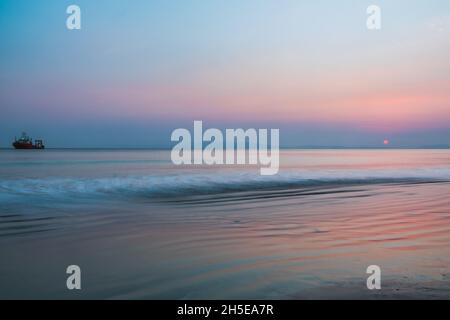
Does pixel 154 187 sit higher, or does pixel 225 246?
pixel 154 187

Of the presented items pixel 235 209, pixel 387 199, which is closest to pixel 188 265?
pixel 235 209

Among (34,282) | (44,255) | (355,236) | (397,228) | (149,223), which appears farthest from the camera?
(149,223)

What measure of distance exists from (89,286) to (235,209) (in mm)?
6386

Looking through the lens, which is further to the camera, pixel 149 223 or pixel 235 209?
pixel 235 209

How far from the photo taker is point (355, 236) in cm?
717

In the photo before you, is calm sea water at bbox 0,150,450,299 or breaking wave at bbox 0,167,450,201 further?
breaking wave at bbox 0,167,450,201

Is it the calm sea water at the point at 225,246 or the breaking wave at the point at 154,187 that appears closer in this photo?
the calm sea water at the point at 225,246

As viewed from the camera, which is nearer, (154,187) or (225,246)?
(225,246)

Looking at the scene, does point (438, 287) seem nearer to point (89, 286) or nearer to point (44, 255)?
point (89, 286)

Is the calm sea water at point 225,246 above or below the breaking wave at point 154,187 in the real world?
below

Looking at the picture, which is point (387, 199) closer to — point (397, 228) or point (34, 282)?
point (397, 228)

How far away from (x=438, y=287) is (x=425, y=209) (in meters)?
6.61

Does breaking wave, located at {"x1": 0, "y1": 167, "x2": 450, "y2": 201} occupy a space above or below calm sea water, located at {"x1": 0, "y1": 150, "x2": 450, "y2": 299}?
above

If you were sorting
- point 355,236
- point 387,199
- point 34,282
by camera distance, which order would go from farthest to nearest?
1. point 387,199
2. point 355,236
3. point 34,282
